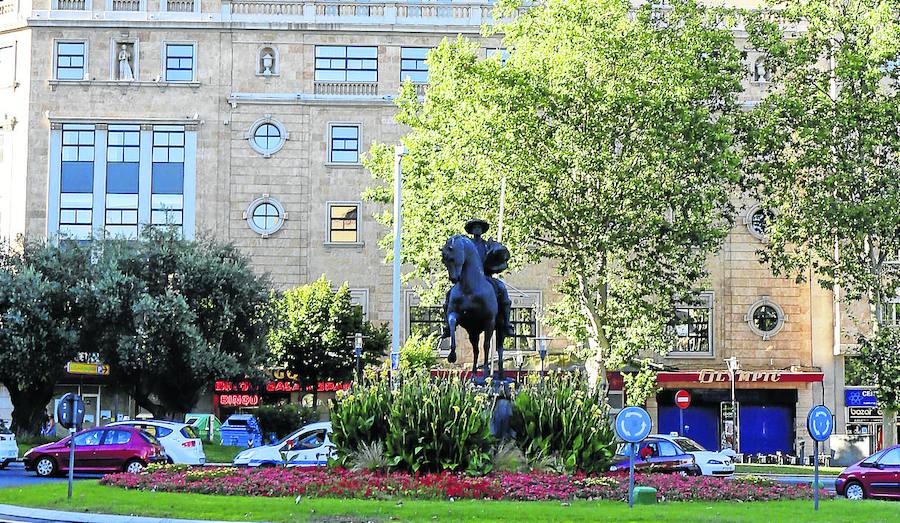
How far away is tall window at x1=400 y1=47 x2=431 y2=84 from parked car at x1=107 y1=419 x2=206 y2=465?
84.7ft

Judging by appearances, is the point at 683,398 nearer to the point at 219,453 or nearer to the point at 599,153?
the point at 599,153

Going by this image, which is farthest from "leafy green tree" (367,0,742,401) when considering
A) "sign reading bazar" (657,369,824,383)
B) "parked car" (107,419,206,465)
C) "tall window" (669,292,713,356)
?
"tall window" (669,292,713,356)

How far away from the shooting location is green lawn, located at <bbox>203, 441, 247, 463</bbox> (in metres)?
39.7

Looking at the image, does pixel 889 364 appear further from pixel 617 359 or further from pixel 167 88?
pixel 167 88

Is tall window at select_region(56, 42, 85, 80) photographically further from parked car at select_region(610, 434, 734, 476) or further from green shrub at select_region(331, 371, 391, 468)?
green shrub at select_region(331, 371, 391, 468)

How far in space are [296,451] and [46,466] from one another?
5.69 metres

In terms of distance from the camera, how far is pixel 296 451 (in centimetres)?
3066

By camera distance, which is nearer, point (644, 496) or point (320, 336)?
point (644, 496)

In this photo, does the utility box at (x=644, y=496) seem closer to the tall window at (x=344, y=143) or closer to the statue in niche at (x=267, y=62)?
the tall window at (x=344, y=143)

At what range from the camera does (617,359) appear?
4091 centimetres

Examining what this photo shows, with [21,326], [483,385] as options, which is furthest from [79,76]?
[483,385]

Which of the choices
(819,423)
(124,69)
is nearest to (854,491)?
(819,423)

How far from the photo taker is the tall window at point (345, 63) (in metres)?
56.2

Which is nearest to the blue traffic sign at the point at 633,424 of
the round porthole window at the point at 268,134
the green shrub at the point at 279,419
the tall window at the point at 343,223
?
the green shrub at the point at 279,419
